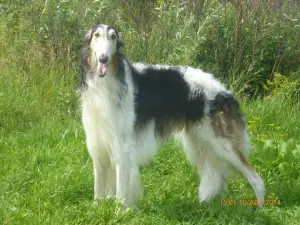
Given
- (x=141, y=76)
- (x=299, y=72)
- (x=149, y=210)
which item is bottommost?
(x=149, y=210)

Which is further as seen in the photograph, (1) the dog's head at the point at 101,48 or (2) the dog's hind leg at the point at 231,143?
(2) the dog's hind leg at the point at 231,143

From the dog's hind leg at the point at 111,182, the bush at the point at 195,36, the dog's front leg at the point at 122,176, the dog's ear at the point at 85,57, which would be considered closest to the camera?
the dog's ear at the point at 85,57

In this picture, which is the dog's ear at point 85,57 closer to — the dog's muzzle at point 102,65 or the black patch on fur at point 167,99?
the dog's muzzle at point 102,65

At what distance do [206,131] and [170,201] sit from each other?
0.78m

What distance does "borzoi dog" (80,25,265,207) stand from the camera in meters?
4.75

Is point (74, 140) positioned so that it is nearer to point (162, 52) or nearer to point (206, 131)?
point (206, 131)

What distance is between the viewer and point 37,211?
4672 mm

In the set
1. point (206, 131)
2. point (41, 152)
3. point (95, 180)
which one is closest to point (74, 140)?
point (41, 152)

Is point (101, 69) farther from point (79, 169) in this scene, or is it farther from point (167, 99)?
point (79, 169)

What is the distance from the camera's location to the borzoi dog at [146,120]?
187 inches
